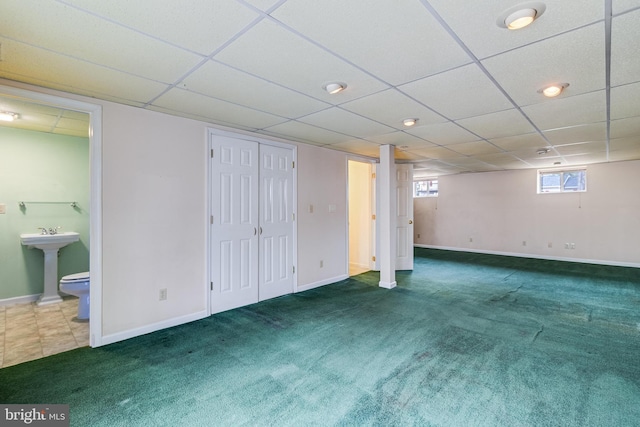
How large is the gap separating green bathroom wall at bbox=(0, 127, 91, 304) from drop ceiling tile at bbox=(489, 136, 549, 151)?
614 cm

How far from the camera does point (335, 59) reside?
2.02 m

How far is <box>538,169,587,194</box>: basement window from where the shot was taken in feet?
23.1

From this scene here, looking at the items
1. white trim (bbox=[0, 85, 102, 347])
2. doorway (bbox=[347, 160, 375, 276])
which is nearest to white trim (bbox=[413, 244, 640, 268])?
doorway (bbox=[347, 160, 375, 276])

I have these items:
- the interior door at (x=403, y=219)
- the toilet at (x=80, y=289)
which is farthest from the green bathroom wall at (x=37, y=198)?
the interior door at (x=403, y=219)

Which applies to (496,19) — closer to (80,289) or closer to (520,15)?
(520,15)

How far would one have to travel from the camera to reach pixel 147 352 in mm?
2668

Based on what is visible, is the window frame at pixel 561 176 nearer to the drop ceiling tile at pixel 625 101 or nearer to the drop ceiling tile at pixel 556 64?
the drop ceiling tile at pixel 625 101

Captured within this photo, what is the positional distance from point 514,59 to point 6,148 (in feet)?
18.6

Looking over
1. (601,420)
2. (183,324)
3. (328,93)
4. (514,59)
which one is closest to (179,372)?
(183,324)

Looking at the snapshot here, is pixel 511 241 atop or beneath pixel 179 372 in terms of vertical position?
atop

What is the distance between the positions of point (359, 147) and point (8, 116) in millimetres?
4417

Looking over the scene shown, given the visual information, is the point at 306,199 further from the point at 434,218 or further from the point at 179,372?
the point at 434,218

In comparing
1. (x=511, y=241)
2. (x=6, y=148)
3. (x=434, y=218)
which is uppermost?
(x=6, y=148)

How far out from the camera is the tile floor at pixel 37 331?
2.68 metres
